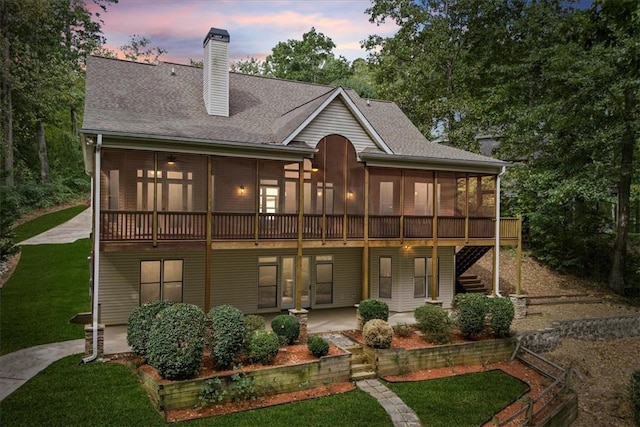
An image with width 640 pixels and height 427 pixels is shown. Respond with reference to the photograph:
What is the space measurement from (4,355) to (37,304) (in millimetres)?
4613

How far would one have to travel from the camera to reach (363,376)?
1221 centimetres

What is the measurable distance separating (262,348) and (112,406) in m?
3.52

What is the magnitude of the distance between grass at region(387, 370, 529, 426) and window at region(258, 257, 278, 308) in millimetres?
6584

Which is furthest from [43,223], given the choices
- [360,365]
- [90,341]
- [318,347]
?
[360,365]

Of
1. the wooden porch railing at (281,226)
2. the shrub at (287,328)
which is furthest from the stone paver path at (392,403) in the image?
the wooden porch railing at (281,226)

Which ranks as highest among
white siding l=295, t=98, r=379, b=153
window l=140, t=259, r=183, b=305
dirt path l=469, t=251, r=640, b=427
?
white siding l=295, t=98, r=379, b=153

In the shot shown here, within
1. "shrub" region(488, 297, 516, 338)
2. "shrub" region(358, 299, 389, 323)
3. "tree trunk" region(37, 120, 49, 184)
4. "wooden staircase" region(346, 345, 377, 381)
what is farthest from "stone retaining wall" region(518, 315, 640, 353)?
"tree trunk" region(37, 120, 49, 184)

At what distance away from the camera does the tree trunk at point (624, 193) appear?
21141 millimetres

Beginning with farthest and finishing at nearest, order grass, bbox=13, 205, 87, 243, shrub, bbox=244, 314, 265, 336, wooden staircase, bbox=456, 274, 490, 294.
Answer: grass, bbox=13, 205, 87, 243 < wooden staircase, bbox=456, 274, 490, 294 < shrub, bbox=244, 314, 265, 336

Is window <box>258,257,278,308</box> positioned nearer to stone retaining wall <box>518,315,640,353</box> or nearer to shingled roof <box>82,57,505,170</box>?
shingled roof <box>82,57,505,170</box>

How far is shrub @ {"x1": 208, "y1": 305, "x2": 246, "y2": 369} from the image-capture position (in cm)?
1068

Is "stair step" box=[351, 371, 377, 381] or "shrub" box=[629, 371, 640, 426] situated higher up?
"stair step" box=[351, 371, 377, 381]

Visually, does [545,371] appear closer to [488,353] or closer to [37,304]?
[488,353]

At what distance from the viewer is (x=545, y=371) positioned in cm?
1363
